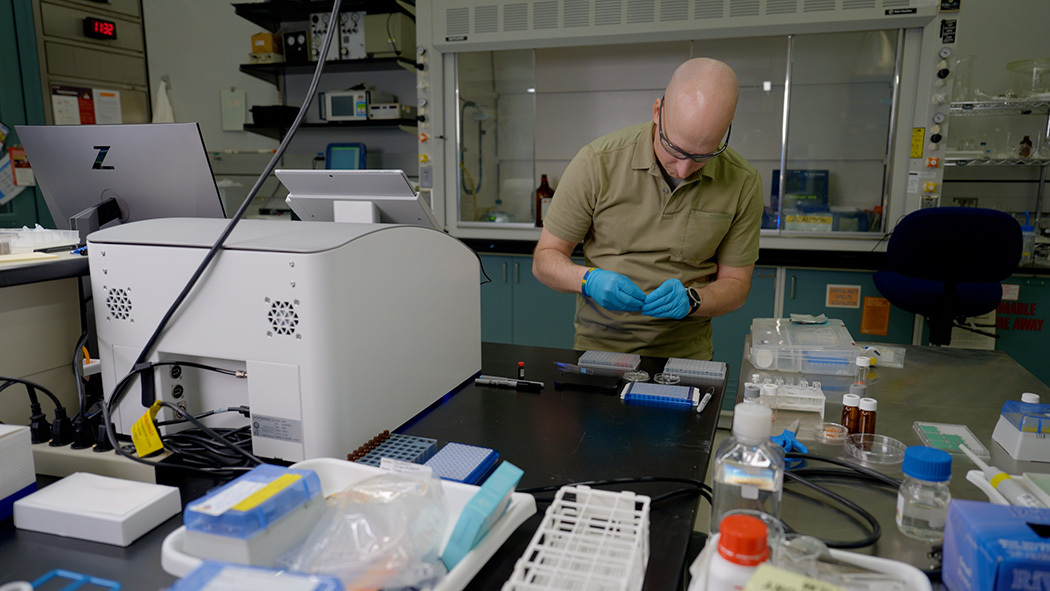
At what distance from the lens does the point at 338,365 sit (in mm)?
839

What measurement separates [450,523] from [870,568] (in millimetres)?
412

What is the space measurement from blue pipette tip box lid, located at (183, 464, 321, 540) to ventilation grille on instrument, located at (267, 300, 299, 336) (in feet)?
0.79

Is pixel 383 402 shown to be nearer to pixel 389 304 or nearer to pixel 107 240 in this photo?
pixel 389 304

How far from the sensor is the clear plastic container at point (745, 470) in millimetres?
675

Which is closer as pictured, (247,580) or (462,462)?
(247,580)

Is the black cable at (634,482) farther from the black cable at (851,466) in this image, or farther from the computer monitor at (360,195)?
the computer monitor at (360,195)

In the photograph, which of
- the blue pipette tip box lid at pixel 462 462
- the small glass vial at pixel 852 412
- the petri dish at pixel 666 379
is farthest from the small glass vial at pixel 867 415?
the blue pipette tip box lid at pixel 462 462

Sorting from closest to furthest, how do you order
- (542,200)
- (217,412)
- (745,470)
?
(745,470) < (217,412) < (542,200)

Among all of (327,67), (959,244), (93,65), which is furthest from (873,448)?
(93,65)

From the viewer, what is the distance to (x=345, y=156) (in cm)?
392

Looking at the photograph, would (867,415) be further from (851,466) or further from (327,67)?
(327,67)

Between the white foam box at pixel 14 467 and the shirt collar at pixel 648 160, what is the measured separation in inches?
55.6

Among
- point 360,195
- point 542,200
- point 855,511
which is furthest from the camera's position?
point 542,200

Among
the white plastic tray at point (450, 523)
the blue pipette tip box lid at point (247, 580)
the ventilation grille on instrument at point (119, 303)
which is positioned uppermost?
the ventilation grille on instrument at point (119, 303)
